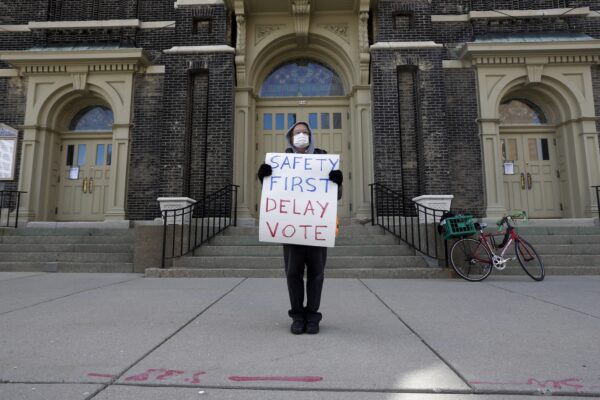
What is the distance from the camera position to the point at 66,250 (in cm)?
805

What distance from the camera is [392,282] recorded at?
235 inches

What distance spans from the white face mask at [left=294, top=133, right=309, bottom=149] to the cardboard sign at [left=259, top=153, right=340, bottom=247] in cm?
10

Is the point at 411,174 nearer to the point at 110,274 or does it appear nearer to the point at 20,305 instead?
the point at 110,274

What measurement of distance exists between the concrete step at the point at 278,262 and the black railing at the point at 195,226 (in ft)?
1.07

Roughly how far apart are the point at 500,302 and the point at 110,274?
247 inches

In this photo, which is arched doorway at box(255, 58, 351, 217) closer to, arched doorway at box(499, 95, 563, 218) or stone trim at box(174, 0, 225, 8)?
stone trim at box(174, 0, 225, 8)

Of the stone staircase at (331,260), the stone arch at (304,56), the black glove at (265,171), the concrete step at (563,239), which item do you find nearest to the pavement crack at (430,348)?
the black glove at (265,171)

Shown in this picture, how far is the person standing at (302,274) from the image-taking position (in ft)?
9.87

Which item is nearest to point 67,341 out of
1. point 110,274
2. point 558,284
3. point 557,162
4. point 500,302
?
point 500,302

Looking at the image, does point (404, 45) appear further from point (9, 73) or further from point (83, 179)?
point (9, 73)

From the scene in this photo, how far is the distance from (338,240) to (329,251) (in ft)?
1.59

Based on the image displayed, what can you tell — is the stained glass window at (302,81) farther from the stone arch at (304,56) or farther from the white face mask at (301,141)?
the white face mask at (301,141)

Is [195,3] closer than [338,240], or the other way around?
[338,240]

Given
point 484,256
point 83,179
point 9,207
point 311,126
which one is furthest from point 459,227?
point 9,207
